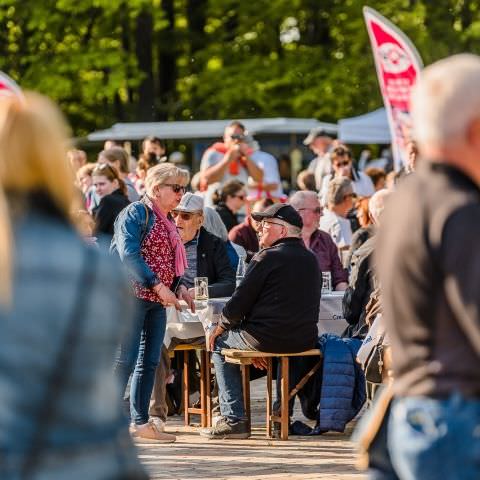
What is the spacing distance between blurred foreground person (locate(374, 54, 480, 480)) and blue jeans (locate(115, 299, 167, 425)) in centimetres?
601

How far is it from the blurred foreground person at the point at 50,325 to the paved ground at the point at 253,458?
218 inches

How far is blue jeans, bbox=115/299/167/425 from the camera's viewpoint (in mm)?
10227

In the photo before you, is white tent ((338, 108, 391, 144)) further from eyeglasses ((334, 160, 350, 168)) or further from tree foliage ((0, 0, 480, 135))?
eyeglasses ((334, 160, 350, 168))

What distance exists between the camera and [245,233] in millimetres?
13906

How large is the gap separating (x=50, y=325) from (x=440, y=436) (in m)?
1.19

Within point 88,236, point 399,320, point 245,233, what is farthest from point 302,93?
point 399,320

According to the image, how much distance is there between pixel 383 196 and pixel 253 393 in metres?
3.52

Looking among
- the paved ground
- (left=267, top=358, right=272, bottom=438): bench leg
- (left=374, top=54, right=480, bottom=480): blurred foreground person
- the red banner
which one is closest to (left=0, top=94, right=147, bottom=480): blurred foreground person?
(left=374, top=54, right=480, bottom=480): blurred foreground person

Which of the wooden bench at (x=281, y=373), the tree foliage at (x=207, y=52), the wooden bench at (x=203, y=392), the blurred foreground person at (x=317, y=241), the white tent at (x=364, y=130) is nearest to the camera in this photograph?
the wooden bench at (x=281, y=373)

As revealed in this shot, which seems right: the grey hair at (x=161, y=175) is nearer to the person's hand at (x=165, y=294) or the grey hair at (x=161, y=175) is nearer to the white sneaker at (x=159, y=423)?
the person's hand at (x=165, y=294)

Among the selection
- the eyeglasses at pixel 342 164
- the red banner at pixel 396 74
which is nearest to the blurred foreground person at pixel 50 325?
the eyeglasses at pixel 342 164

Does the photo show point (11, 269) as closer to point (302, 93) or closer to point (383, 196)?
point (383, 196)

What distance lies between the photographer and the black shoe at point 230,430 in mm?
10836

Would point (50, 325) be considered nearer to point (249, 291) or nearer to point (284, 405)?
point (249, 291)
